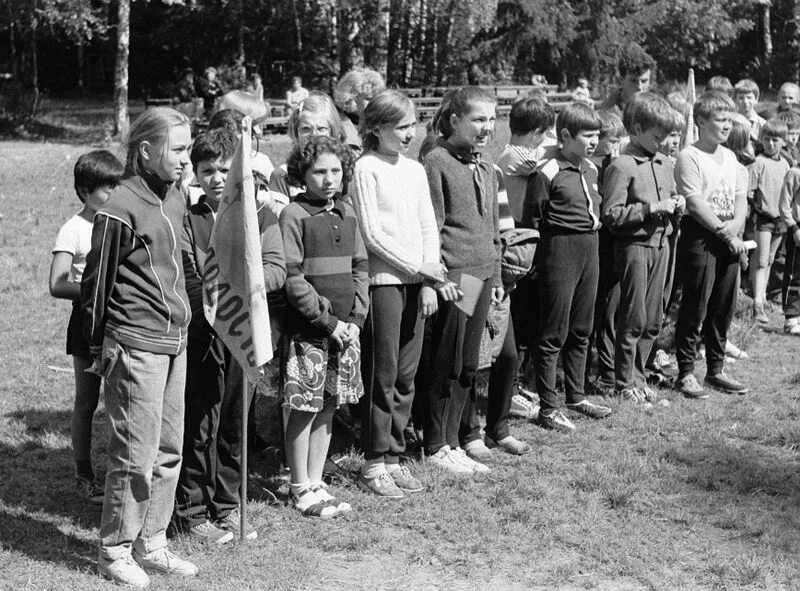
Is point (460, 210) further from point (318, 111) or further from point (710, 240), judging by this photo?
point (710, 240)

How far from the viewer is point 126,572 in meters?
4.67

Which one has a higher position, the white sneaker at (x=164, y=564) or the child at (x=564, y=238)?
the child at (x=564, y=238)

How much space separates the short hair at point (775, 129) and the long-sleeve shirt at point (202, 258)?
5847mm

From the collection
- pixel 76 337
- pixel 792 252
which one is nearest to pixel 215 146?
pixel 76 337

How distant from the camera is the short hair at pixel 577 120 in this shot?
6727 millimetres

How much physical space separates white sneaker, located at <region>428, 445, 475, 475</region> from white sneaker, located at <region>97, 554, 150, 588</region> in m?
2.00

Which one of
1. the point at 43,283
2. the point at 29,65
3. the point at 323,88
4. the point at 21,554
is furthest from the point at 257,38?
the point at 21,554

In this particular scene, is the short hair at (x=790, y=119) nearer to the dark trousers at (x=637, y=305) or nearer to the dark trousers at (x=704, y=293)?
the dark trousers at (x=704, y=293)

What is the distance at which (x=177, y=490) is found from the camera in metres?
5.29

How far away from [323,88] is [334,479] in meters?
29.1

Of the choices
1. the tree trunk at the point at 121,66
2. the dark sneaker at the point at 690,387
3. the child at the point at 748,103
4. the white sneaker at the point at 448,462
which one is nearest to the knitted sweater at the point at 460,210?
the white sneaker at the point at 448,462

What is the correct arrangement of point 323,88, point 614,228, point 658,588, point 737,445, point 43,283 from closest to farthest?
point 658,588, point 737,445, point 614,228, point 43,283, point 323,88

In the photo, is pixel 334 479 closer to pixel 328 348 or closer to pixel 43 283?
pixel 328 348

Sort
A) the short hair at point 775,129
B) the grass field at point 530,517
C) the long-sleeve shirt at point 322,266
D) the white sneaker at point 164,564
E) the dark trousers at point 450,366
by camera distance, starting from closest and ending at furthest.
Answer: the white sneaker at point 164,564 < the grass field at point 530,517 < the long-sleeve shirt at point 322,266 < the dark trousers at point 450,366 < the short hair at point 775,129
